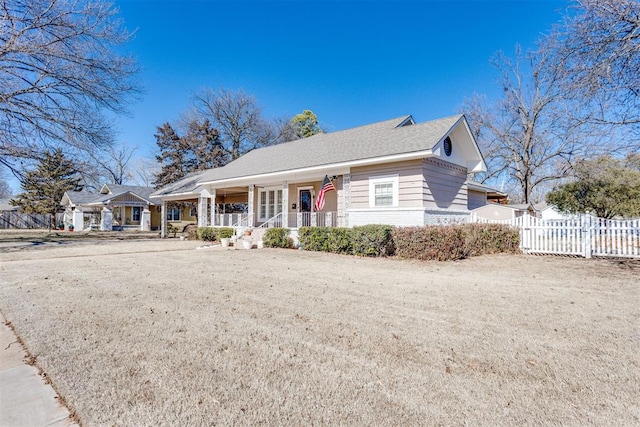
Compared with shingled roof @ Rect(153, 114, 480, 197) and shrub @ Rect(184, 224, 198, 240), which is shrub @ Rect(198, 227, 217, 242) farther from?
shingled roof @ Rect(153, 114, 480, 197)

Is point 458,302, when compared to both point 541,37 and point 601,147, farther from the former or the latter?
point 601,147

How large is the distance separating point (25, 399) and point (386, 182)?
38.5 feet

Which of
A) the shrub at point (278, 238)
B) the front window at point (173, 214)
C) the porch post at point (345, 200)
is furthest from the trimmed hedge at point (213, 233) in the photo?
the front window at point (173, 214)

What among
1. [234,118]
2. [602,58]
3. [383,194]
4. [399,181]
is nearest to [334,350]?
[602,58]

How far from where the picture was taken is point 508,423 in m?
2.13

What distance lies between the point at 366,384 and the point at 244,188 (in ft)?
62.0

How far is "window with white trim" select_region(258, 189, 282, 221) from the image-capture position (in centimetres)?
1877

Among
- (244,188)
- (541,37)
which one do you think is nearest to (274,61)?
(244,188)

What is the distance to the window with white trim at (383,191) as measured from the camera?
12.5 m

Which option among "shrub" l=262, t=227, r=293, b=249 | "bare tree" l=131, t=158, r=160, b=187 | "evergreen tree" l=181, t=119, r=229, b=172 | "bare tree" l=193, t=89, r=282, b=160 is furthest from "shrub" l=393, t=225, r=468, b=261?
"bare tree" l=131, t=158, r=160, b=187

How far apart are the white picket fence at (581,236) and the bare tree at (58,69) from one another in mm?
19263

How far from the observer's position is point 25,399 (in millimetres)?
2404

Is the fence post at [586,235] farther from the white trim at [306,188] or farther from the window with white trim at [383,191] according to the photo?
the white trim at [306,188]

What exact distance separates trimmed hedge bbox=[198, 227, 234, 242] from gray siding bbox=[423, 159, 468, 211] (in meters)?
10.4
